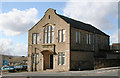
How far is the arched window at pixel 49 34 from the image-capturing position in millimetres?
34775

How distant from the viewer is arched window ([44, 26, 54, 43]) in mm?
34775

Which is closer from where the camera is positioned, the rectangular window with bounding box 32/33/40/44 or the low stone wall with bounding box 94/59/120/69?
the low stone wall with bounding box 94/59/120/69


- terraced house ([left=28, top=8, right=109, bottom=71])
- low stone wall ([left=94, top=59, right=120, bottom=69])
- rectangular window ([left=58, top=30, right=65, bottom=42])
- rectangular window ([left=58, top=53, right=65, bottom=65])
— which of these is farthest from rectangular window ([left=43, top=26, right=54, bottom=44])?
low stone wall ([left=94, top=59, right=120, bottom=69])

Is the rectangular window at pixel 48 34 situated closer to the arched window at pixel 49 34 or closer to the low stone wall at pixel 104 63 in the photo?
the arched window at pixel 49 34

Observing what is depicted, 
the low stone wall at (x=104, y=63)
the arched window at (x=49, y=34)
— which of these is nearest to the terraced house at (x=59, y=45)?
the arched window at (x=49, y=34)

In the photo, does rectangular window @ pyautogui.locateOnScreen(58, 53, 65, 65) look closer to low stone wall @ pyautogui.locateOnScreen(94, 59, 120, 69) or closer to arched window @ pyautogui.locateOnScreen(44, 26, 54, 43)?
arched window @ pyautogui.locateOnScreen(44, 26, 54, 43)

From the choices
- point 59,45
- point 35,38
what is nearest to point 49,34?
point 59,45

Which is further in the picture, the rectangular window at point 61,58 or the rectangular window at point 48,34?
the rectangular window at point 48,34

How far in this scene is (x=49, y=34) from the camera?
116ft

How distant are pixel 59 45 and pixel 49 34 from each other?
12.1ft

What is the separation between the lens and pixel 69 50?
31.3 m

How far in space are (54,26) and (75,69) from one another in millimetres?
9190

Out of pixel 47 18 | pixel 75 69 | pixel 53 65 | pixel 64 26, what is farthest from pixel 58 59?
pixel 47 18

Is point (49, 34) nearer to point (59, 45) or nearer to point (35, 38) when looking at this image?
point (59, 45)
